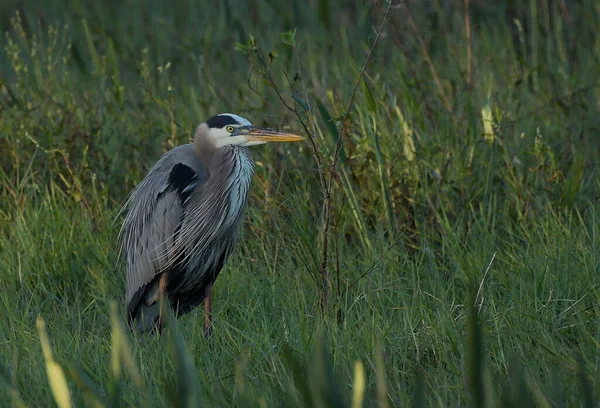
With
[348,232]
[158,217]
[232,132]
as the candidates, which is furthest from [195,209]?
[348,232]

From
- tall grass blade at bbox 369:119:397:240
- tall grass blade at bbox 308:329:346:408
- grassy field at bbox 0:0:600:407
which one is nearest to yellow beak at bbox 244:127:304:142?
grassy field at bbox 0:0:600:407

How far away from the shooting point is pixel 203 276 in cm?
421

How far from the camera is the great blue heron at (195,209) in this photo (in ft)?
13.5

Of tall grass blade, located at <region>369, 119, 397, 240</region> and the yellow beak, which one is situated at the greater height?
the yellow beak

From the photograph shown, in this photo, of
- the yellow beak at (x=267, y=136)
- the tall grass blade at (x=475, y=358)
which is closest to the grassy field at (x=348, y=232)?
the tall grass blade at (x=475, y=358)

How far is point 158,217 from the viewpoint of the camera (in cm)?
419

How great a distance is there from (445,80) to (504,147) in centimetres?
144

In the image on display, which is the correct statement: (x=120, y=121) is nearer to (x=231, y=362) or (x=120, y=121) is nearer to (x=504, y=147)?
(x=504, y=147)

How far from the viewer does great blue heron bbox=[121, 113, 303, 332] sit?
412 cm

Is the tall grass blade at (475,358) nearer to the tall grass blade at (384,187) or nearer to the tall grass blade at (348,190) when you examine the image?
the tall grass blade at (348,190)

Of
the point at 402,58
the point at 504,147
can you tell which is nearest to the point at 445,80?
the point at 402,58

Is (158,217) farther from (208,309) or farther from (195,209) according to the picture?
(208,309)

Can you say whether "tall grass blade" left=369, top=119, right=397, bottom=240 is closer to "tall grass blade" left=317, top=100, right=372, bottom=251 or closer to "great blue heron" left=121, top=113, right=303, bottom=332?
"tall grass blade" left=317, top=100, right=372, bottom=251

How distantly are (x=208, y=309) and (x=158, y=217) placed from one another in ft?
1.62
